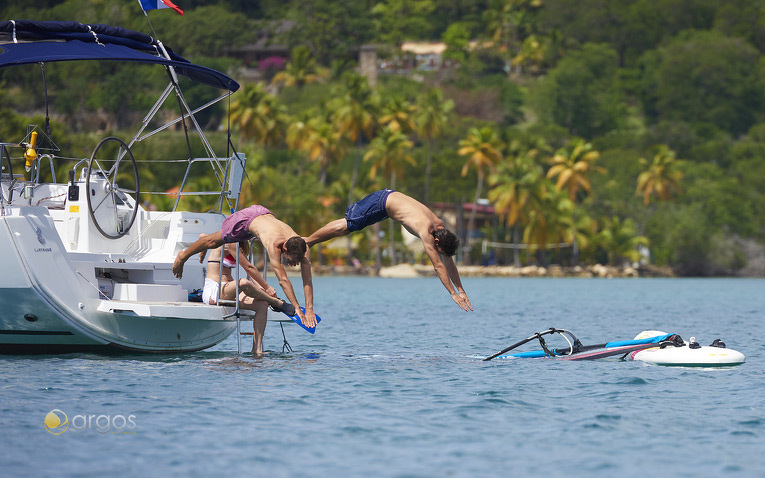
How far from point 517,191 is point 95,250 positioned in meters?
68.6

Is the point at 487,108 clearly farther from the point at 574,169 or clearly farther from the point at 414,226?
the point at 414,226

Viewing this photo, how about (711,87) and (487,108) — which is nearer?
(487,108)

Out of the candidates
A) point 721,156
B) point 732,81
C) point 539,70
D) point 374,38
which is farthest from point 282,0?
point 721,156

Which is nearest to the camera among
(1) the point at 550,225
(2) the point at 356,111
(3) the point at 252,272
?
(3) the point at 252,272

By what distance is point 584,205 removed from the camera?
307ft

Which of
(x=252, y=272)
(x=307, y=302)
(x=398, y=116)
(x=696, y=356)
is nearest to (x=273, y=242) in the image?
(x=307, y=302)

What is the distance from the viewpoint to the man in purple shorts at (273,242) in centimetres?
1362

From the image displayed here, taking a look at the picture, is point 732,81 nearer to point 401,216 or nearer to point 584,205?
point 584,205

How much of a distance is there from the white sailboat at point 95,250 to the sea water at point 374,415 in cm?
49

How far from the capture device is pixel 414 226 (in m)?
13.7

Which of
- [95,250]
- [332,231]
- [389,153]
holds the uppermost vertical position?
[389,153]

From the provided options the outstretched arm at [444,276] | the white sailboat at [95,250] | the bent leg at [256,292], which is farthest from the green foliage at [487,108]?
the outstretched arm at [444,276]

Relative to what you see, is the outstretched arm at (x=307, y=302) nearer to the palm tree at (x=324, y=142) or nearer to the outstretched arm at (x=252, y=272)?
the outstretched arm at (x=252, y=272)

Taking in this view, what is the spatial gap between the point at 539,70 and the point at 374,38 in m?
26.0
